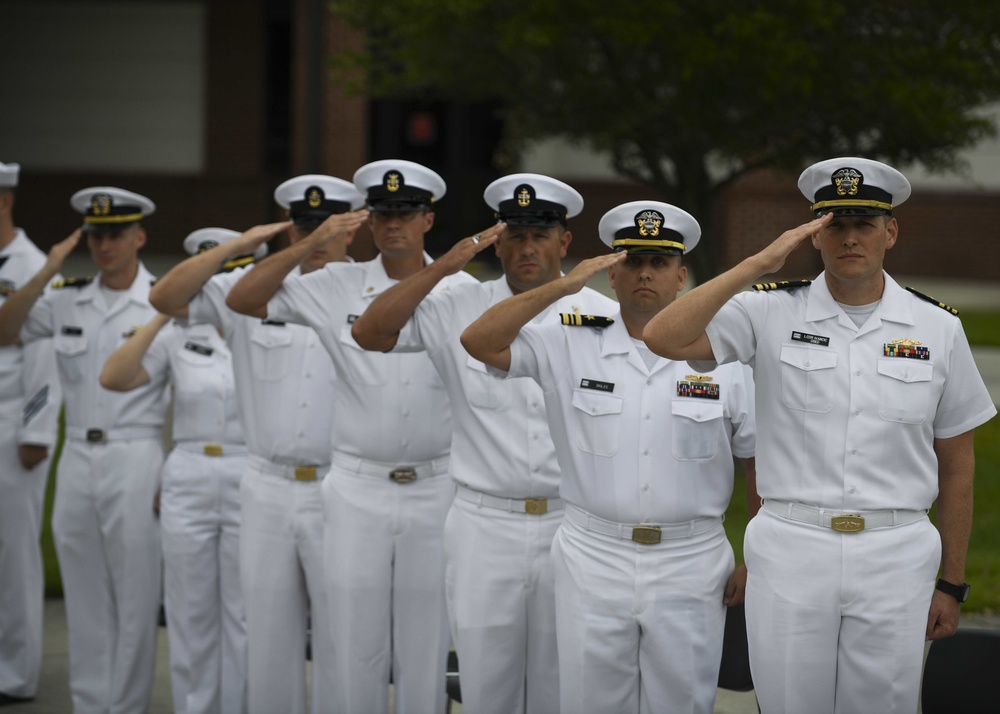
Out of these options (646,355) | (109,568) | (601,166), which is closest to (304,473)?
(109,568)

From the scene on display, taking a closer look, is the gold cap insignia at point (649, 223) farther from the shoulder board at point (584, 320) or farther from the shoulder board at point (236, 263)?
the shoulder board at point (236, 263)

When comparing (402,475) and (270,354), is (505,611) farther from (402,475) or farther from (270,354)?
(270,354)

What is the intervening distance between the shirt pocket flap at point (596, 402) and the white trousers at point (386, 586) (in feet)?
3.31

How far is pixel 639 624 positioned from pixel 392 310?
1357 mm

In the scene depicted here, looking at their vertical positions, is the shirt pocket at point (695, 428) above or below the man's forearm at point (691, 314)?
below

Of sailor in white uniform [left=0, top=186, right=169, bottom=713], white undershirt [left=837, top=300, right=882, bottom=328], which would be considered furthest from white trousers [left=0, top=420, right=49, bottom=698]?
white undershirt [left=837, top=300, right=882, bottom=328]

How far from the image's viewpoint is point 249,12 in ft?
76.4

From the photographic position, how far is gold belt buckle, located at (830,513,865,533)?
3.84m

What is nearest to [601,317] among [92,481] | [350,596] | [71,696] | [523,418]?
[523,418]

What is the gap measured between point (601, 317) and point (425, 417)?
97 cm

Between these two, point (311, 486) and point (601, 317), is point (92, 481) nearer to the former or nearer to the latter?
point (311, 486)

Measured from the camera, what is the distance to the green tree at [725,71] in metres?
8.02

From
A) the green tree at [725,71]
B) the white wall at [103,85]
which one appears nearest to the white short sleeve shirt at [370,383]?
the green tree at [725,71]

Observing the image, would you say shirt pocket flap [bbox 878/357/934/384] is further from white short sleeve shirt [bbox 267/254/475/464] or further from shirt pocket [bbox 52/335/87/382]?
shirt pocket [bbox 52/335/87/382]
